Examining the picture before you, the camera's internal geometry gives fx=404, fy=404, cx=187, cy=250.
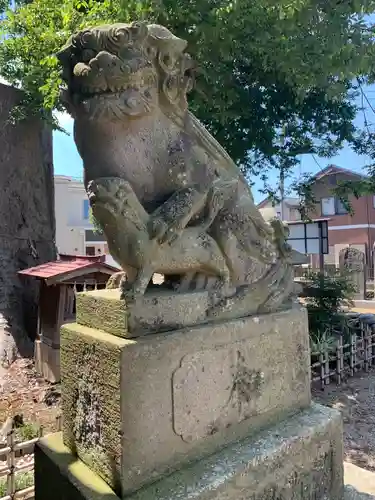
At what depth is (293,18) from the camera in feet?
11.1

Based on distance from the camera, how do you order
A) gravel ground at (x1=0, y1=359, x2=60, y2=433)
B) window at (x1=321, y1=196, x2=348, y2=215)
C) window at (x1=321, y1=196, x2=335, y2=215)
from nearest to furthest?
gravel ground at (x1=0, y1=359, x2=60, y2=433), window at (x1=321, y1=196, x2=348, y2=215), window at (x1=321, y1=196, x2=335, y2=215)

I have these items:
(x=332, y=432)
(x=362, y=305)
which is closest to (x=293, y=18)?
(x=332, y=432)

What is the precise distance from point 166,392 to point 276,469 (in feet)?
2.10

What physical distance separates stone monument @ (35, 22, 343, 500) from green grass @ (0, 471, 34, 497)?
1.33m

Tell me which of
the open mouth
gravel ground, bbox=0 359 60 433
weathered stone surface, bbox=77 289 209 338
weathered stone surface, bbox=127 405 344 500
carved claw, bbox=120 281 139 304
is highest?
the open mouth

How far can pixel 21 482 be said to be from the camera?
290 centimetres

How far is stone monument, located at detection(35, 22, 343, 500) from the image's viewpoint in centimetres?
151

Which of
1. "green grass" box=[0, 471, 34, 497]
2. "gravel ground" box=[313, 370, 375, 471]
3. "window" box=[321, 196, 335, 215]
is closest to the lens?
"green grass" box=[0, 471, 34, 497]

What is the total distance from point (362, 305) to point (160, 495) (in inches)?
404

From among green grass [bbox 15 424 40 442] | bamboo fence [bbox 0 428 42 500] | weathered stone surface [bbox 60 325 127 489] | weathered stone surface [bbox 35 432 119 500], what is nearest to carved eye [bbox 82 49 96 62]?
weathered stone surface [bbox 60 325 127 489]

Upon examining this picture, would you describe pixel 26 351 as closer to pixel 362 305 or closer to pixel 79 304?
pixel 79 304

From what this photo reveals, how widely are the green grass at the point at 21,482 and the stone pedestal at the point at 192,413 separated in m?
1.35

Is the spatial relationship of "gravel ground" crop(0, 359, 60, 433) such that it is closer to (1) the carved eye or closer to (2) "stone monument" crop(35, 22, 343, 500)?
(2) "stone monument" crop(35, 22, 343, 500)

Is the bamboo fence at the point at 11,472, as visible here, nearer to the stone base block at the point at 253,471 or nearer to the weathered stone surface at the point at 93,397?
the stone base block at the point at 253,471
